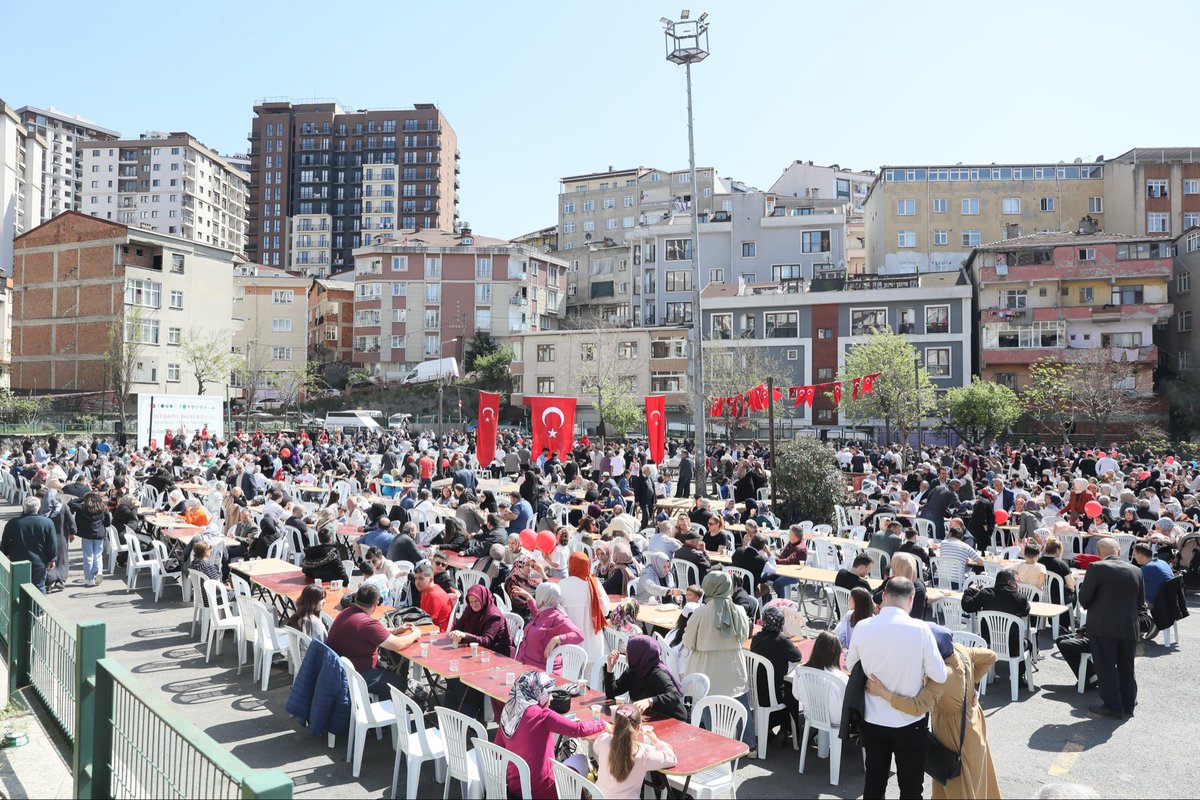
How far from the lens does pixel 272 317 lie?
68812 millimetres

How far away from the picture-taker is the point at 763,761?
6977mm

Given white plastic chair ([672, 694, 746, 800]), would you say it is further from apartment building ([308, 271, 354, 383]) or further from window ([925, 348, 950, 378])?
apartment building ([308, 271, 354, 383])

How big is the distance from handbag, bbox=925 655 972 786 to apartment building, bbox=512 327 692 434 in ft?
161

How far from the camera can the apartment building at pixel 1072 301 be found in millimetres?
47812

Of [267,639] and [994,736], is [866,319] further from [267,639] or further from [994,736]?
[267,639]

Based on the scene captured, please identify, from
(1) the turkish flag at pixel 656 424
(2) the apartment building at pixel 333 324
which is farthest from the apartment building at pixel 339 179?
(1) the turkish flag at pixel 656 424

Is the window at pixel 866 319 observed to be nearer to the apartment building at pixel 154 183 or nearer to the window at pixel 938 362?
the window at pixel 938 362

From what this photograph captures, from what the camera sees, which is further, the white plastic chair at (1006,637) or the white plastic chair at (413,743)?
the white plastic chair at (1006,637)

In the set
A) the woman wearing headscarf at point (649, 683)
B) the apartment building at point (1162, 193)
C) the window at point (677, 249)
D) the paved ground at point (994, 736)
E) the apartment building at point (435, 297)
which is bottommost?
the paved ground at point (994, 736)

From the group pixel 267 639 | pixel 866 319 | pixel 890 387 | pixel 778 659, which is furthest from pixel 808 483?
pixel 866 319

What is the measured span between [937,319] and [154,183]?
85240mm

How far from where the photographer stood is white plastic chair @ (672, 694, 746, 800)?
5.45 metres

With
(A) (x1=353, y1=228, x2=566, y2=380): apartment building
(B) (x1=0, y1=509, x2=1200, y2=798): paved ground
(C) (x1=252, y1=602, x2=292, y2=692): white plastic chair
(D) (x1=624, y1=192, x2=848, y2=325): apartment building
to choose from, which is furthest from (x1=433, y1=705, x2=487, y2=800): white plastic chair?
(A) (x1=353, y1=228, x2=566, y2=380): apartment building

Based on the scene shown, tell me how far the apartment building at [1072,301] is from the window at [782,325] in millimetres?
10881
